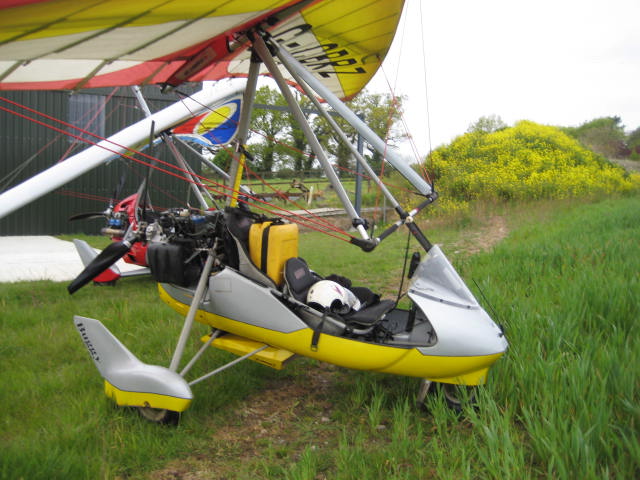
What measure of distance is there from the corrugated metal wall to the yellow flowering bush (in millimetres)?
9132

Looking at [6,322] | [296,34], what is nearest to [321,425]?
[296,34]

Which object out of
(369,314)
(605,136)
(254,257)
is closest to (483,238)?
(369,314)

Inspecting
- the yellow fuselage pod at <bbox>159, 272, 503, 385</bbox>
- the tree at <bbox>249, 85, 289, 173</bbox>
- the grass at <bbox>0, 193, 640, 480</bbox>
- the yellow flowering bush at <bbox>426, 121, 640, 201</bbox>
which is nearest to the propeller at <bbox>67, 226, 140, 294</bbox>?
the yellow fuselage pod at <bbox>159, 272, 503, 385</bbox>

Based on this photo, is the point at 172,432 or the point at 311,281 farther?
the point at 311,281

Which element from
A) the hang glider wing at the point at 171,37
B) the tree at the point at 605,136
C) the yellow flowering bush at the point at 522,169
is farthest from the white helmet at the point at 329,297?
the tree at the point at 605,136

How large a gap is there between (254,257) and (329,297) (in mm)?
645

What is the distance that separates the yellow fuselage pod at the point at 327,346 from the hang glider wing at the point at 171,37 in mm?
1751

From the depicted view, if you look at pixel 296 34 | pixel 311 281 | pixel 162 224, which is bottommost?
pixel 311 281

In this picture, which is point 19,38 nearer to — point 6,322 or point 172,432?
point 172,432

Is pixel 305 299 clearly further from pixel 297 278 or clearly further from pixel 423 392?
pixel 423 392

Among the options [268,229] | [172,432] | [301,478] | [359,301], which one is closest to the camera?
[301,478]

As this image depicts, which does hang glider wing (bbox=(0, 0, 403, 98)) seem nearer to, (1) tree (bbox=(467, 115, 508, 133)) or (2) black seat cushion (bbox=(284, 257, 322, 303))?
(2) black seat cushion (bbox=(284, 257, 322, 303))

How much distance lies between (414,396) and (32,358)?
3.29 metres

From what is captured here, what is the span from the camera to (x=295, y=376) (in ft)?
12.5
